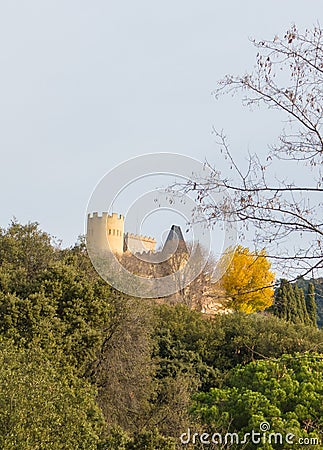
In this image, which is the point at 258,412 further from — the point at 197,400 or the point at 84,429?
the point at 84,429

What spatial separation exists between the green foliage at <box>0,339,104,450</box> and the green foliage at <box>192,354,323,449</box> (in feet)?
8.73

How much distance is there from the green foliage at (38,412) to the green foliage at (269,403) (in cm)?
266

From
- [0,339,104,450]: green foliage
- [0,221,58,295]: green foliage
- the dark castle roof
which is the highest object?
the dark castle roof

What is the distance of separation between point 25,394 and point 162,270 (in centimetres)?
1507

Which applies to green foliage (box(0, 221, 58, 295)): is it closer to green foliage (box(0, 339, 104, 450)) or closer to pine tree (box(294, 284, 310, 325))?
green foliage (box(0, 339, 104, 450))

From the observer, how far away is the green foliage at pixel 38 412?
6.88 m

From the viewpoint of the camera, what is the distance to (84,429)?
7.92 meters

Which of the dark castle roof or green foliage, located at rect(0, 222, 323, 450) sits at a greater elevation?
the dark castle roof

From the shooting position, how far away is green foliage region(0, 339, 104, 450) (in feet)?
22.6

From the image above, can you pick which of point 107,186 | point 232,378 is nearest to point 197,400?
point 232,378

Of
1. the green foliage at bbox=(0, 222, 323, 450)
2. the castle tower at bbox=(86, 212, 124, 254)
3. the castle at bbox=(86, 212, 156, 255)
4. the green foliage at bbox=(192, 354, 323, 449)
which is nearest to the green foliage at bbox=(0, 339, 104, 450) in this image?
the green foliage at bbox=(0, 222, 323, 450)

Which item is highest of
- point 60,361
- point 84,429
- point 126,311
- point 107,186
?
point 107,186

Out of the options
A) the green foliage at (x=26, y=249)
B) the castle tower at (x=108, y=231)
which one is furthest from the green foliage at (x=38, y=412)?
the castle tower at (x=108, y=231)

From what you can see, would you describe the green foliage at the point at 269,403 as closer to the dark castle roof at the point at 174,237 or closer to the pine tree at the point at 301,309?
the dark castle roof at the point at 174,237
